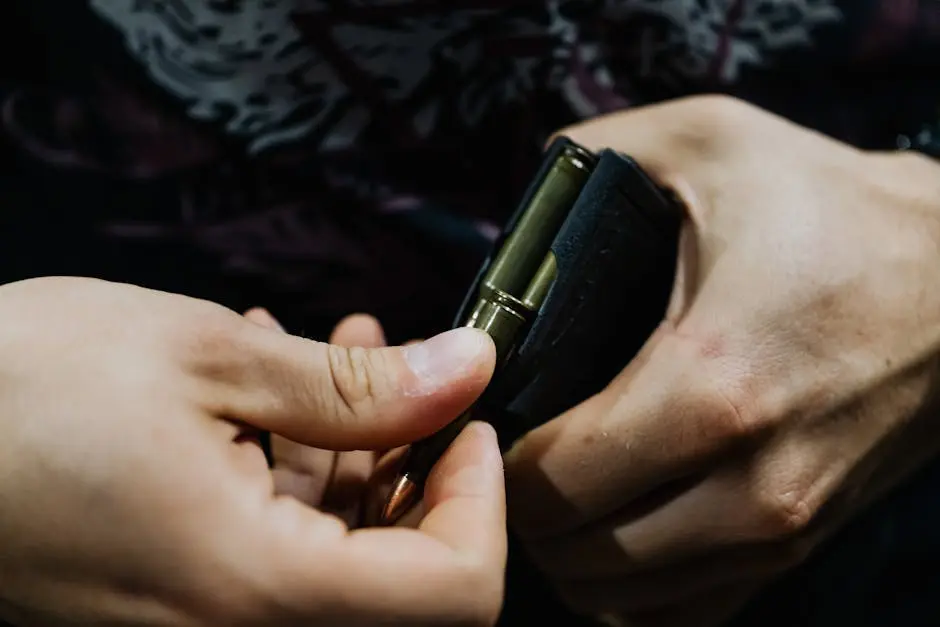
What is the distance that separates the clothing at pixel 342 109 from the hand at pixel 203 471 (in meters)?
0.21

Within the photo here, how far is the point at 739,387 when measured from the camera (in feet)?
1.53

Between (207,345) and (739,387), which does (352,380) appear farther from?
(739,387)

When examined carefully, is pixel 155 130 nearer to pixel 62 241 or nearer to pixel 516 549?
pixel 62 241

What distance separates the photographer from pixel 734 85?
633mm

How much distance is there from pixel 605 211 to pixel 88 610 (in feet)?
0.95

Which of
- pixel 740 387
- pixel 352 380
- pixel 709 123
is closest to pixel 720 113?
pixel 709 123

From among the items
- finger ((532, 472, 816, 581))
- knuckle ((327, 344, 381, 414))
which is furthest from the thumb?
finger ((532, 472, 816, 581))

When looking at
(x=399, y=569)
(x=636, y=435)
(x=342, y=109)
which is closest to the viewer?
(x=399, y=569)

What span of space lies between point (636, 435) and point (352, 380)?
157mm

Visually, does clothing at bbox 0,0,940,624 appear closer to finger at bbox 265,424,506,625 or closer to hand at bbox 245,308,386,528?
hand at bbox 245,308,386,528

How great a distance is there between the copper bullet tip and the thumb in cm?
3

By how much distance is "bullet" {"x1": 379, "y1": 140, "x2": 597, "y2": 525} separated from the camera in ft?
1.36

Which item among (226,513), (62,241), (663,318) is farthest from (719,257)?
(62,241)

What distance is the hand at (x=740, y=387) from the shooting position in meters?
0.46
